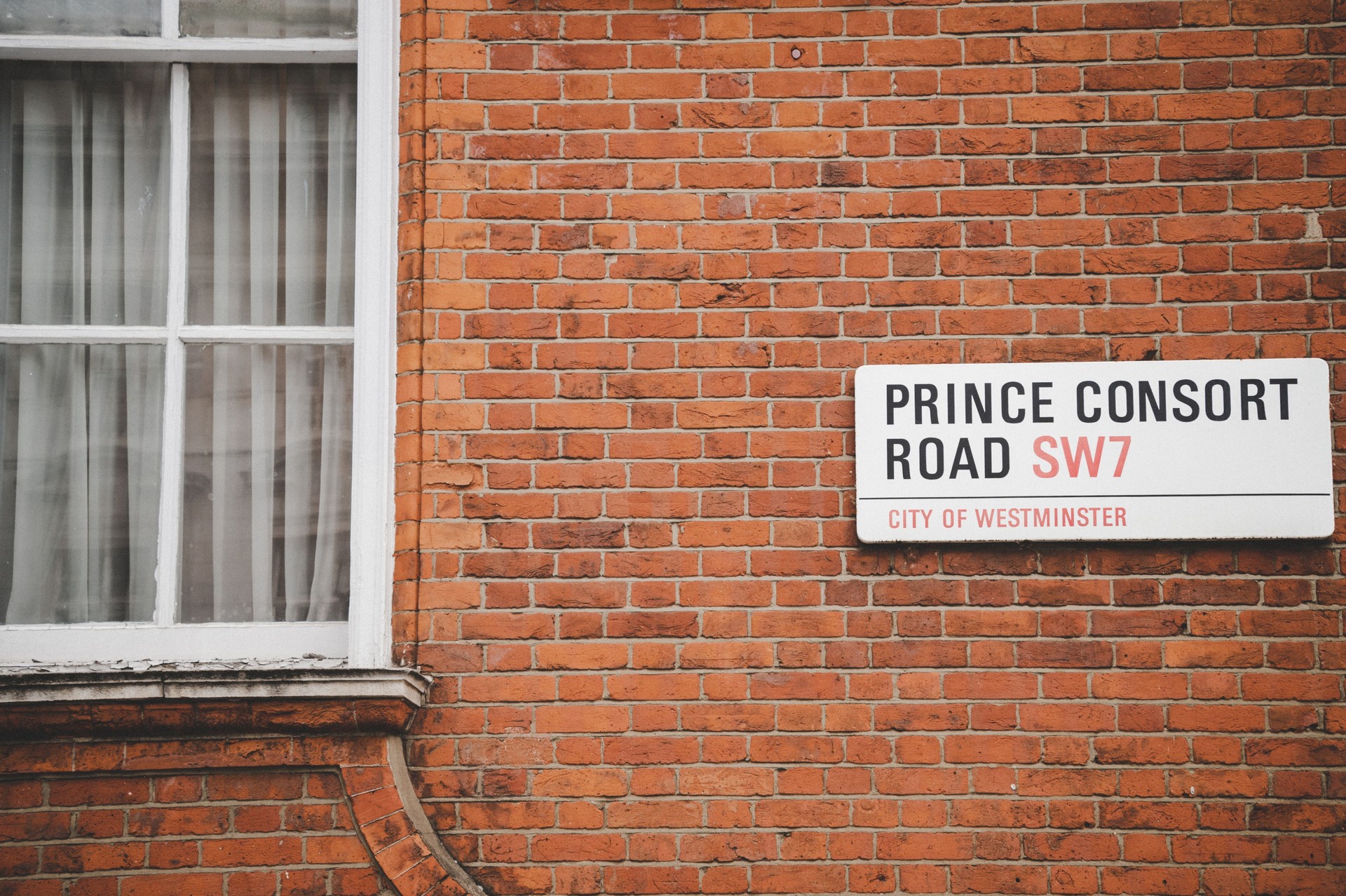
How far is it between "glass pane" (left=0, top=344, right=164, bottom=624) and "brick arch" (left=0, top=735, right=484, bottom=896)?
16.1 inches

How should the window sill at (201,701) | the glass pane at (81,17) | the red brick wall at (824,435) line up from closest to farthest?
the window sill at (201,701) → the red brick wall at (824,435) → the glass pane at (81,17)

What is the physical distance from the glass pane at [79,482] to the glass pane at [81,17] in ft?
3.06

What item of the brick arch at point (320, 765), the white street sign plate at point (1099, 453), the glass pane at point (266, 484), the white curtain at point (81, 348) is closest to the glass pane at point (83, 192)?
the white curtain at point (81, 348)

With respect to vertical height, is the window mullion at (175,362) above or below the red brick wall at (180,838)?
above

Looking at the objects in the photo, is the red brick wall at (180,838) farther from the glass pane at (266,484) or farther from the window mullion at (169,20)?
the window mullion at (169,20)

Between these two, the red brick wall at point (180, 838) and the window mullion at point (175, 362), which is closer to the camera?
the red brick wall at point (180, 838)

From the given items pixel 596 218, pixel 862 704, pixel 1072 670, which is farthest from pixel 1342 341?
pixel 596 218

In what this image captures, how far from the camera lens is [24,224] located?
2.96 meters

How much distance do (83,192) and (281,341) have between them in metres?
0.76

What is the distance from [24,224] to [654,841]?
254 centimetres

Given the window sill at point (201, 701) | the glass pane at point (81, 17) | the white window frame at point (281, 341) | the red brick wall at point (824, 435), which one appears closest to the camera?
the window sill at point (201, 701)

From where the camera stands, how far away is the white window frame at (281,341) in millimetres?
2781

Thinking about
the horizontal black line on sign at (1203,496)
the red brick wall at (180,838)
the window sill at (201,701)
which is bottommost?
the red brick wall at (180,838)

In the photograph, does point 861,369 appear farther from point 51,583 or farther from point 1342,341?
point 51,583
